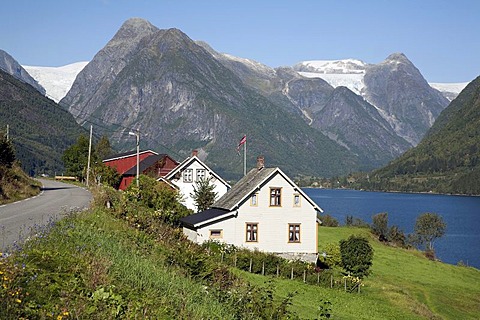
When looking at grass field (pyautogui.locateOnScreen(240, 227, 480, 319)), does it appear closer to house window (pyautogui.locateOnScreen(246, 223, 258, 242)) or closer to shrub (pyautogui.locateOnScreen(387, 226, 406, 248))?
house window (pyautogui.locateOnScreen(246, 223, 258, 242))

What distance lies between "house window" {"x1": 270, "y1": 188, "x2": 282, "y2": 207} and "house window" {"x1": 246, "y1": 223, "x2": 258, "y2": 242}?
221 cm

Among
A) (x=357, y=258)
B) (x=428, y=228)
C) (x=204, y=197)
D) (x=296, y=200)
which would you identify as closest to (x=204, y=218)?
(x=296, y=200)

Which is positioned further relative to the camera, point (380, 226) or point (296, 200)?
point (380, 226)

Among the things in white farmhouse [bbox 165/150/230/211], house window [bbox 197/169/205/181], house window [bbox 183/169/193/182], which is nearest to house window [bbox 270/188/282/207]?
white farmhouse [bbox 165/150/230/211]

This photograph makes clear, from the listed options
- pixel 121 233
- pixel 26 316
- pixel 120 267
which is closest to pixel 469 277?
pixel 121 233

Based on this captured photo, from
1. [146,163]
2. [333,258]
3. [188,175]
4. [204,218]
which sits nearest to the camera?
[204,218]

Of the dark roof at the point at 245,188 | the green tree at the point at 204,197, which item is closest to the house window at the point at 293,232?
the dark roof at the point at 245,188

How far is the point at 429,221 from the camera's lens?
10475 centimetres

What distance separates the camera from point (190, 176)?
245 ft

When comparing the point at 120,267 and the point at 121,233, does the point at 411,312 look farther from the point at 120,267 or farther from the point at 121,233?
the point at 120,267

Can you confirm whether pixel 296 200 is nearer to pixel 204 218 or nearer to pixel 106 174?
pixel 204 218

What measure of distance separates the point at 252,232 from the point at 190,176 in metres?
25.7

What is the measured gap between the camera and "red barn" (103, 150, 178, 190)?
83750 millimetres

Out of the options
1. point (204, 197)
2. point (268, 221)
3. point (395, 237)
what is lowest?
point (395, 237)
